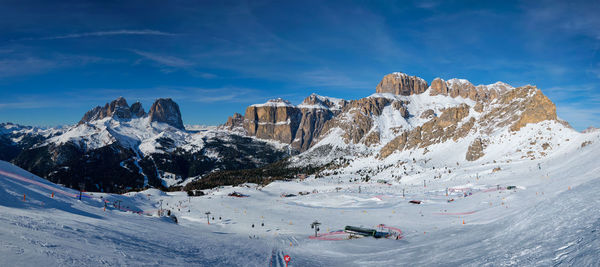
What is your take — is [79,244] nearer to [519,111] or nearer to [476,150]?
[476,150]

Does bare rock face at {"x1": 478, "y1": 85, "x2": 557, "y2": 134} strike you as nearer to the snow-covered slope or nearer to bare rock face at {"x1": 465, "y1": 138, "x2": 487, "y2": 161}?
bare rock face at {"x1": 465, "y1": 138, "x2": 487, "y2": 161}

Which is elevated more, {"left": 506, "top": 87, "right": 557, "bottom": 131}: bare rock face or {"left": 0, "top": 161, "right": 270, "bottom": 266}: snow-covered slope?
{"left": 506, "top": 87, "right": 557, "bottom": 131}: bare rock face

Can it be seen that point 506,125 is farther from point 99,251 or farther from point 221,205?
point 99,251

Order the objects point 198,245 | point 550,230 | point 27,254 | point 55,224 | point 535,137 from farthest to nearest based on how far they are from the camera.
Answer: point 535,137
point 198,245
point 55,224
point 550,230
point 27,254

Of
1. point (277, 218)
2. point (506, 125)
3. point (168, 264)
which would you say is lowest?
point (277, 218)

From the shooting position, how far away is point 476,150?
153125mm

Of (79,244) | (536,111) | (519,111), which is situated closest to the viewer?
(79,244)

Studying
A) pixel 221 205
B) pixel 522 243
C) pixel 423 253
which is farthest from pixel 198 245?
pixel 221 205

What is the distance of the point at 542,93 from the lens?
162500mm

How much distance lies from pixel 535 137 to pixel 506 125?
1546 inches

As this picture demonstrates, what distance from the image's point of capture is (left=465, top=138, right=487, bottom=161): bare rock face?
15000cm

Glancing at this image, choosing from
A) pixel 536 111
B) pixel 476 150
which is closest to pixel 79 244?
pixel 476 150

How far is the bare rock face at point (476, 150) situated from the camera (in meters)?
150

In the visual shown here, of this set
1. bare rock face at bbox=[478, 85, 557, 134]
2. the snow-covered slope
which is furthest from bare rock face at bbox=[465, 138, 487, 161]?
the snow-covered slope
